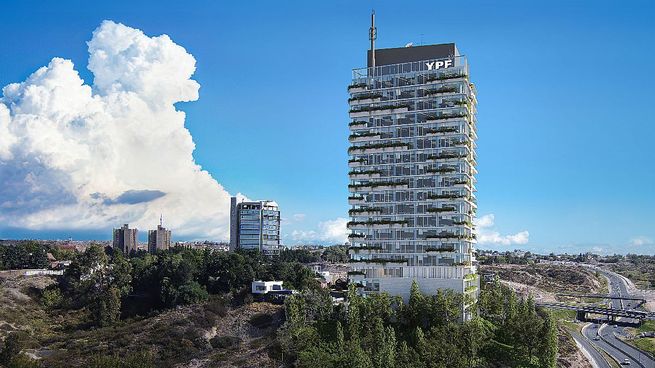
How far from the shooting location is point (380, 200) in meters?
111

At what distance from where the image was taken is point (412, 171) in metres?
109

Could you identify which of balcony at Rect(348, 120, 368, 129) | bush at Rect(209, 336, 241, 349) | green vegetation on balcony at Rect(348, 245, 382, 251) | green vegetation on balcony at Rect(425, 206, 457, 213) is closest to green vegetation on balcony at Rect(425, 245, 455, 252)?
green vegetation on balcony at Rect(425, 206, 457, 213)

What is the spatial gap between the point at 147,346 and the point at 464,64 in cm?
7180

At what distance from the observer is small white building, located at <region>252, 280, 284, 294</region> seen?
5413 inches

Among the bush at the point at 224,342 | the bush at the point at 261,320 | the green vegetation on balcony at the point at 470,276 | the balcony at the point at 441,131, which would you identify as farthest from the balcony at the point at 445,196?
the bush at the point at 224,342

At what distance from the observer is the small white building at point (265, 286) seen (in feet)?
451

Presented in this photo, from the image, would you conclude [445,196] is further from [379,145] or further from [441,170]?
[379,145]

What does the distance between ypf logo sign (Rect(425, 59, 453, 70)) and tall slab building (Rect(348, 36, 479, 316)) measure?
0.17 meters

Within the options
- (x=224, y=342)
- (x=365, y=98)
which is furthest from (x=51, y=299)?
(x=365, y=98)

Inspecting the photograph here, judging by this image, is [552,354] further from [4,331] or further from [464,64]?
[4,331]

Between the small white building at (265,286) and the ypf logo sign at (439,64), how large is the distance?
5781 centimetres

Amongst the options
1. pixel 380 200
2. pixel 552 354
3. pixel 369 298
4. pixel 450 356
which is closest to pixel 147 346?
pixel 369 298

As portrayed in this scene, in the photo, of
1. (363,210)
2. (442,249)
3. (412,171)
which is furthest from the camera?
(363,210)

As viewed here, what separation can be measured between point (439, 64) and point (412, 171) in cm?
1852
